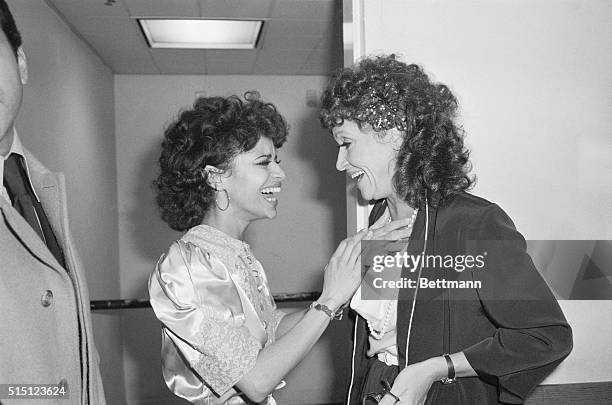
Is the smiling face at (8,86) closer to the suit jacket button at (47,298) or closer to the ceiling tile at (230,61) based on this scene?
the suit jacket button at (47,298)

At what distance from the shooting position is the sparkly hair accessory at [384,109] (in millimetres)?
1468

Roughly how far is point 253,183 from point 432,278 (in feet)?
1.91

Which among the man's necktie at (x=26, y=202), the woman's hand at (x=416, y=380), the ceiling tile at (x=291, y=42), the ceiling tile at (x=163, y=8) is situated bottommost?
the woman's hand at (x=416, y=380)

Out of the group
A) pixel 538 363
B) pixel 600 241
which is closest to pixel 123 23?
pixel 600 241

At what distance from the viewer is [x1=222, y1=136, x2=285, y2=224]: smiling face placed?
1.70 meters

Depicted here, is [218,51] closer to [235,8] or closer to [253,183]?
[235,8]

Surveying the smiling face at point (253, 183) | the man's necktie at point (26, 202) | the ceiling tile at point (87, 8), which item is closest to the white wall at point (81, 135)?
the ceiling tile at point (87, 8)

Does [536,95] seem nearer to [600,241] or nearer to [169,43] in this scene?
[600,241]

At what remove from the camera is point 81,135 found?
440 centimetres

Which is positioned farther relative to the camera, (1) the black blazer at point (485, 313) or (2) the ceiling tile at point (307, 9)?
(2) the ceiling tile at point (307, 9)

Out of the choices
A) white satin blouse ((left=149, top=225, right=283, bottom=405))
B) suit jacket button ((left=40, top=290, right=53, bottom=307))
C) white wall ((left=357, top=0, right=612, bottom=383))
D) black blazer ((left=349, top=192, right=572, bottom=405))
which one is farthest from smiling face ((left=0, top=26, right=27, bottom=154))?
white wall ((left=357, top=0, right=612, bottom=383))

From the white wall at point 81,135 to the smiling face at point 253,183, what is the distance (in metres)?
1.90

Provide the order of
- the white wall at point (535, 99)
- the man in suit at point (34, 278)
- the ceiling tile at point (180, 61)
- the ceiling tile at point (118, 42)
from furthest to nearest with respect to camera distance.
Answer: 1. the ceiling tile at point (180, 61)
2. the ceiling tile at point (118, 42)
3. the white wall at point (535, 99)
4. the man in suit at point (34, 278)

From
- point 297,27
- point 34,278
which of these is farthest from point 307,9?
point 34,278
